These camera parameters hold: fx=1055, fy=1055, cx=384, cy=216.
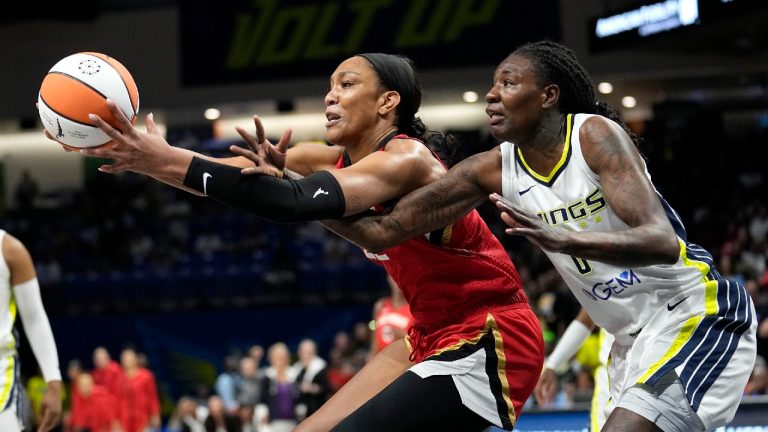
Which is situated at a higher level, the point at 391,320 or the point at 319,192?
the point at 319,192

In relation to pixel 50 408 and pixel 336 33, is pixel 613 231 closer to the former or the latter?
pixel 50 408

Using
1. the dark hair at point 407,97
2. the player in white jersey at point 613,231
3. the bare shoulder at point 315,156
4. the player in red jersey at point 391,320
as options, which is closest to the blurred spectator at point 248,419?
the player in red jersey at point 391,320

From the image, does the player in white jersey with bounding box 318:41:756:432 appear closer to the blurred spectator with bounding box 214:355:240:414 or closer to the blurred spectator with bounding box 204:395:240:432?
the blurred spectator with bounding box 204:395:240:432

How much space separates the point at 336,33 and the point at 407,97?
16.4 meters

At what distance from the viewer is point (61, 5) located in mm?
21875

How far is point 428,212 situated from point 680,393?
3.63 feet

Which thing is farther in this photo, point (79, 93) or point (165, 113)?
point (165, 113)

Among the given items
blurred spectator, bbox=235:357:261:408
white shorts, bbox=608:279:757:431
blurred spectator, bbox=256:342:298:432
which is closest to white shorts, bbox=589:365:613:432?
white shorts, bbox=608:279:757:431

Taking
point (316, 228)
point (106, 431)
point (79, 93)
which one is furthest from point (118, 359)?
point (79, 93)

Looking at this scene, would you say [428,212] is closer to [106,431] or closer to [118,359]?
[106,431]

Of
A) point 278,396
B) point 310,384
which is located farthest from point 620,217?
point 278,396

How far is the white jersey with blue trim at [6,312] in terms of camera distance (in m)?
5.31

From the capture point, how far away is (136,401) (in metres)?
15.9

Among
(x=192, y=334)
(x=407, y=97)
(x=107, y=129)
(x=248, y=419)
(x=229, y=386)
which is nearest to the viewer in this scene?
(x=107, y=129)
